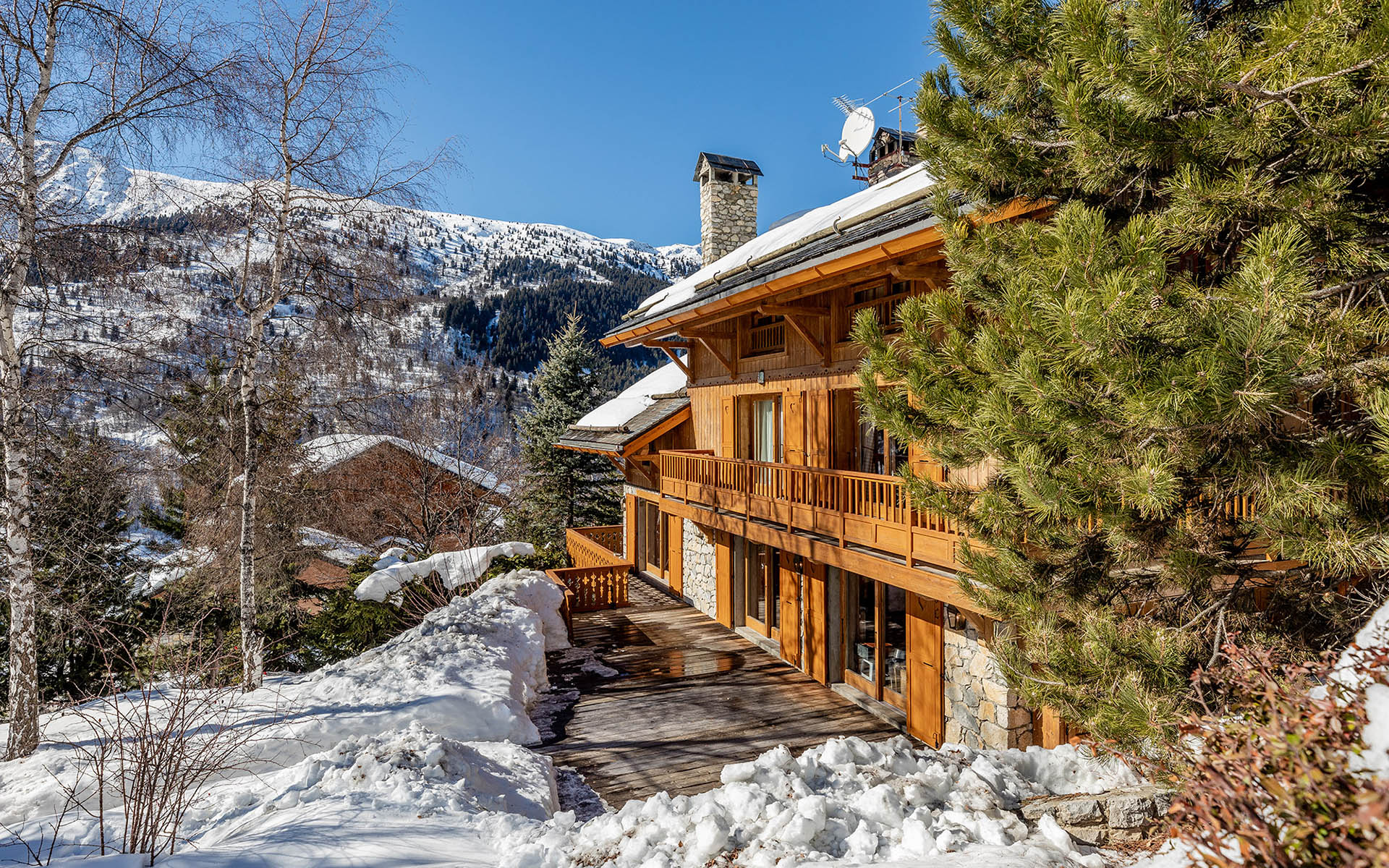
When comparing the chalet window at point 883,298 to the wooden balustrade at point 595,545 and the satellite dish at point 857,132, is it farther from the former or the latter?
the wooden balustrade at point 595,545

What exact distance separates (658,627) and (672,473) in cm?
313

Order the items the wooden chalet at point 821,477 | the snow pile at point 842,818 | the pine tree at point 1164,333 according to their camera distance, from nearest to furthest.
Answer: the pine tree at point 1164,333
the snow pile at point 842,818
the wooden chalet at point 821,477

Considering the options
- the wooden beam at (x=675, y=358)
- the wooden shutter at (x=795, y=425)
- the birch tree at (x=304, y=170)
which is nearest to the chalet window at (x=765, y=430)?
the wooden shutter at (x=795, y=425)

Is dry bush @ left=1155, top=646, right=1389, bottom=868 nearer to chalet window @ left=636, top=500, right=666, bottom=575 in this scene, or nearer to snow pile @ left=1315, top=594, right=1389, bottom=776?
snow pile @ left=1315, top=594, right=1389, bottom=776

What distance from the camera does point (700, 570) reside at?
14539mm

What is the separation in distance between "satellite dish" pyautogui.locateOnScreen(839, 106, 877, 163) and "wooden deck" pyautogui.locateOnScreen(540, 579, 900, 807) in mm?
11131

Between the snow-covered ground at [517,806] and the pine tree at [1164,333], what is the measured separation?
0.91 m

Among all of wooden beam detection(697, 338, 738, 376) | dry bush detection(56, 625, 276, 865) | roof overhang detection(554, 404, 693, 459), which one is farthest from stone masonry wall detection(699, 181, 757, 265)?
dry bush detection(56, 625, 276, 865)

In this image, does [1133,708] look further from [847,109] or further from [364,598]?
[847,109]

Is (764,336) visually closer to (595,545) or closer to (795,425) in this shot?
(795,425)

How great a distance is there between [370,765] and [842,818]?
3663 millimetres

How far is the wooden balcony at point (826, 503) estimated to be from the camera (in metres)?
6.76

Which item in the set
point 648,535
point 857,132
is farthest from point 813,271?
point 648,535

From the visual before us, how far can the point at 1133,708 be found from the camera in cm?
351
